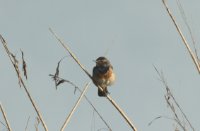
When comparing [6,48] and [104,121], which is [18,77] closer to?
[6,48]

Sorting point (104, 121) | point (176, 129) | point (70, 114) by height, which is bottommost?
point (176, 129)

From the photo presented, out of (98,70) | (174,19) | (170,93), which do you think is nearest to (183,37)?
(174,19)

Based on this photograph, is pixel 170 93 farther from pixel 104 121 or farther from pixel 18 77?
pixel 18 77

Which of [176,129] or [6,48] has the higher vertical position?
[6,48]

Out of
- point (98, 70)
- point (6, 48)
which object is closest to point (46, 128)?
point (6, 48)

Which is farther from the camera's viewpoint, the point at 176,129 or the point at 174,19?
the point at 176,129

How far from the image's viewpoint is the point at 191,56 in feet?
11.1

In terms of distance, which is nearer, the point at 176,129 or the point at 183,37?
the point at 183,37

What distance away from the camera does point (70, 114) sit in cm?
347

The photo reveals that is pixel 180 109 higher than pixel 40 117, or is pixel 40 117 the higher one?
pixel 40 117

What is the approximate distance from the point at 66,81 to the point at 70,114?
0.28m

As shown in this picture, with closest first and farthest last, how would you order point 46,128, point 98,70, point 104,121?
point 46,128 → point 104,121 → point 98,70

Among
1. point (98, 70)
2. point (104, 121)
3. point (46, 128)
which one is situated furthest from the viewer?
point (98, 70)

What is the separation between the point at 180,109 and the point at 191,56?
0.38 metres
